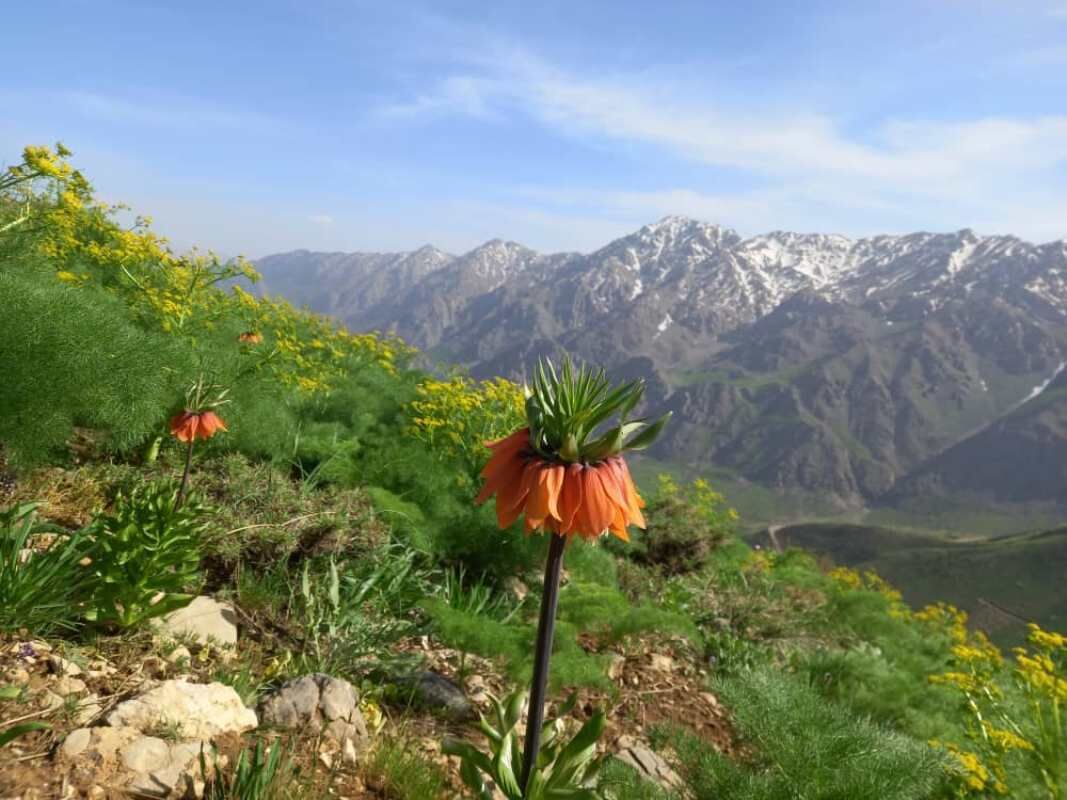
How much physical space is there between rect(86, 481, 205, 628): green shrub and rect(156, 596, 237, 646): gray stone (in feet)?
0.42

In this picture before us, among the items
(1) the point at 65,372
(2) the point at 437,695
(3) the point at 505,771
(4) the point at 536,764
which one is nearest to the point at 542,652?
(4) the point at 536,764

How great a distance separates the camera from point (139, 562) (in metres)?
3.12

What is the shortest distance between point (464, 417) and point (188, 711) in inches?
182

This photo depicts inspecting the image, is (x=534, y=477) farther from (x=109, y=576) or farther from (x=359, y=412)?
(x=359, y=412)

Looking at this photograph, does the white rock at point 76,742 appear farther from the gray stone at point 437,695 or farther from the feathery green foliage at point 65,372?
the feathery green foliage at point 65,372

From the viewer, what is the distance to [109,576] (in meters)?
3.05

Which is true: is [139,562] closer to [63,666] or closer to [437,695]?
[63,666]

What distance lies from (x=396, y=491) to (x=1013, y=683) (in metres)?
5.53

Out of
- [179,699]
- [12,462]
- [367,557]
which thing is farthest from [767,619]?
[12,462]

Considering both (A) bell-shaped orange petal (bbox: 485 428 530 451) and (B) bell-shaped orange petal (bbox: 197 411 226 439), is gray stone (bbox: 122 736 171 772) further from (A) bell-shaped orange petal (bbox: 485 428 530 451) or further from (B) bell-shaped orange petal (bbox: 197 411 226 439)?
(B) bell-shaped orange petal (bbox: 197 411 226 439)

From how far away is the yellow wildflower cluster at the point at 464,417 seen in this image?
22.1 feet

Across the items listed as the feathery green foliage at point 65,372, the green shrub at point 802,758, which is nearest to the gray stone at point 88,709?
the feathery green foliage at point 65,372

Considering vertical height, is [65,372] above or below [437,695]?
above

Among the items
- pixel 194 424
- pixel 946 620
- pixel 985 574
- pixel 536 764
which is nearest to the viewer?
pixel 536 764
